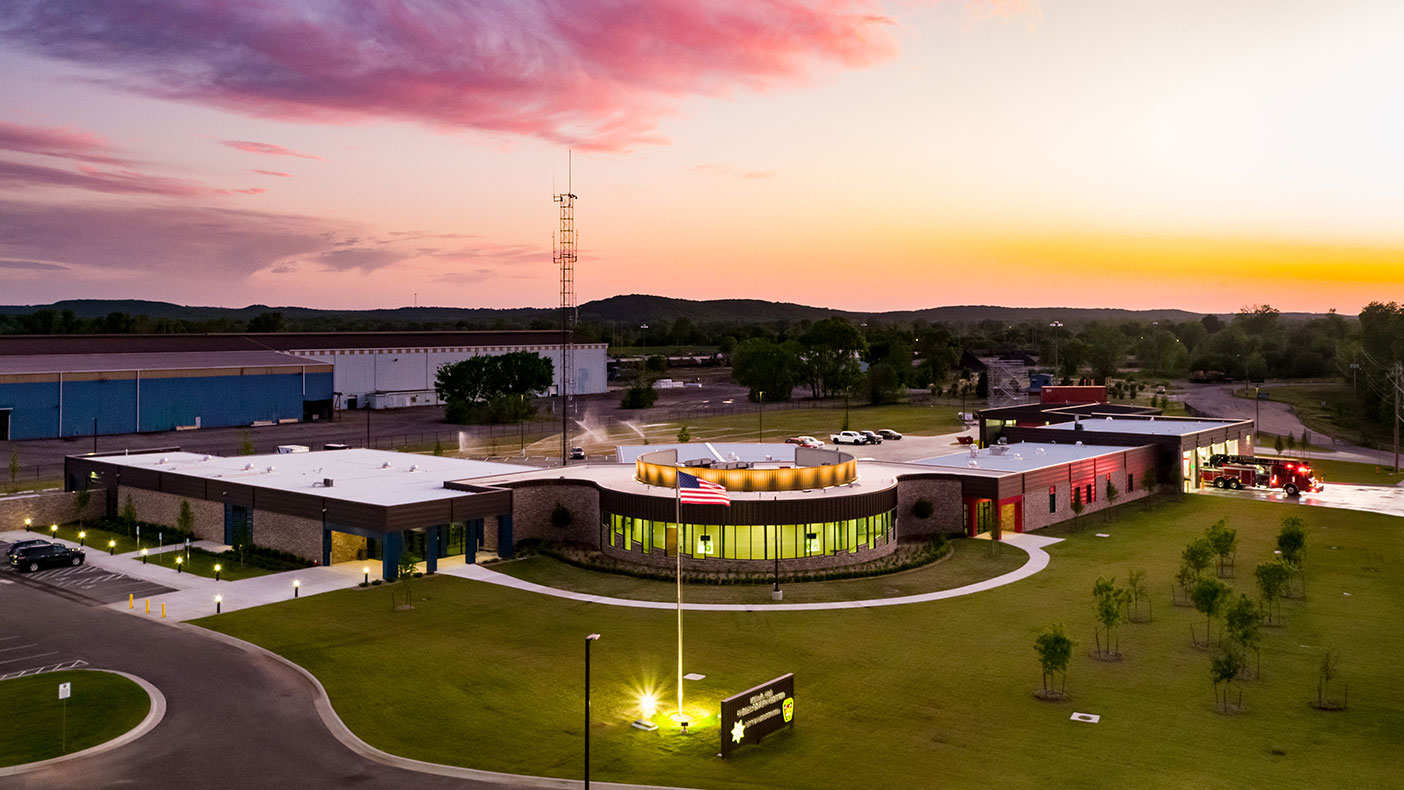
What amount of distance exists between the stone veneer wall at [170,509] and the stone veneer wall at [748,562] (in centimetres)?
2430

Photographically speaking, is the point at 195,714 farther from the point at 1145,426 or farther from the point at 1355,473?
the point at 1355,473

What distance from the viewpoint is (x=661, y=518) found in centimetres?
5500

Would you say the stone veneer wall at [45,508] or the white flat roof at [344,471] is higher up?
the white flat roof at [344,471]

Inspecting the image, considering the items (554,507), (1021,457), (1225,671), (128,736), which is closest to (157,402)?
(554,507)

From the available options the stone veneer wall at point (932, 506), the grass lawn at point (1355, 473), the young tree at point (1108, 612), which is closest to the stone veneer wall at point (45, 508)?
the stone veneer wall at point (932, 506)

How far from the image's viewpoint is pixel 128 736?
3058 cm

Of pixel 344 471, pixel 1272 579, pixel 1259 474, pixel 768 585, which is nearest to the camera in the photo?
pixel 1272 579

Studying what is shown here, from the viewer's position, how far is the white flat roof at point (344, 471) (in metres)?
57.3

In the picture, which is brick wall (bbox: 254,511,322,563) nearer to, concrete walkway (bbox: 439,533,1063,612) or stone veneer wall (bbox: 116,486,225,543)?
stone veneer wall (bbox: 116,486,225,543)

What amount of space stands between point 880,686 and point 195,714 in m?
22.4

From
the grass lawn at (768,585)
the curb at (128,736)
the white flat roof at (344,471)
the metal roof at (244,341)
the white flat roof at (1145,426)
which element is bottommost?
the curb at (128,736)

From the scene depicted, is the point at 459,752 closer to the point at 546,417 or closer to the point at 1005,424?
the point at 1005,424

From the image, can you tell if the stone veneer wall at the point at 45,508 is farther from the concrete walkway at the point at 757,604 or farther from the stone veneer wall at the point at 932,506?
the stone veneer wall at the point at 932,506

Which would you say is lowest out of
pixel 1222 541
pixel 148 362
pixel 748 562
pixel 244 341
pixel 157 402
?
pixel 748 562
